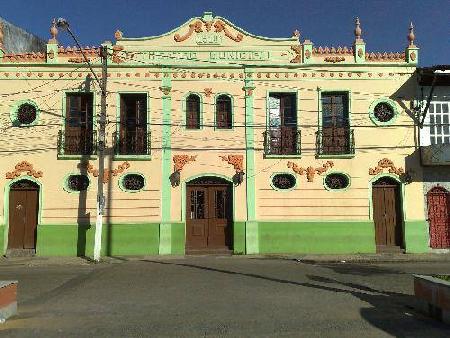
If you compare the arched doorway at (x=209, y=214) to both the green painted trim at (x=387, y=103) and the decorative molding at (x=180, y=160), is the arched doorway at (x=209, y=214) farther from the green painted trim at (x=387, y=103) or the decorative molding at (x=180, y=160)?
the green painted trim at (x=387, y=103)

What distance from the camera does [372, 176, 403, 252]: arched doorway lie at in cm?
1780

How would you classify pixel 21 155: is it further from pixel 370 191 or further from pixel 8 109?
pixel 370 191

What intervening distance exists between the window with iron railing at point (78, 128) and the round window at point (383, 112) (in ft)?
35.7

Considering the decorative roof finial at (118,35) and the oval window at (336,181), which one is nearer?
the oval window at (336,181)

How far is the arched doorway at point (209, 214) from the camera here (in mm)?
17562

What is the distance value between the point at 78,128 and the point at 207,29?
6.26m

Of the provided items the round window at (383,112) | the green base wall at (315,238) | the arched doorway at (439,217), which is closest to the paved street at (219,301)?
the green base wall at (315,238)

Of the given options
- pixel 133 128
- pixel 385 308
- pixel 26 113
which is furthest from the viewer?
pixel 133 128

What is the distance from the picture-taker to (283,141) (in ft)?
58.9

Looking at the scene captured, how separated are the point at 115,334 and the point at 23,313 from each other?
7.69 ft

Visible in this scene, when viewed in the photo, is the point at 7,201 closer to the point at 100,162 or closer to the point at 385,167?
the point at 100,162

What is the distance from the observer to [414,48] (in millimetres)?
18156

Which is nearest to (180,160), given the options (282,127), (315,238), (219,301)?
(282,127)

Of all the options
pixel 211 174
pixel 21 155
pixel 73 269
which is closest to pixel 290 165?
pixel 211 174
